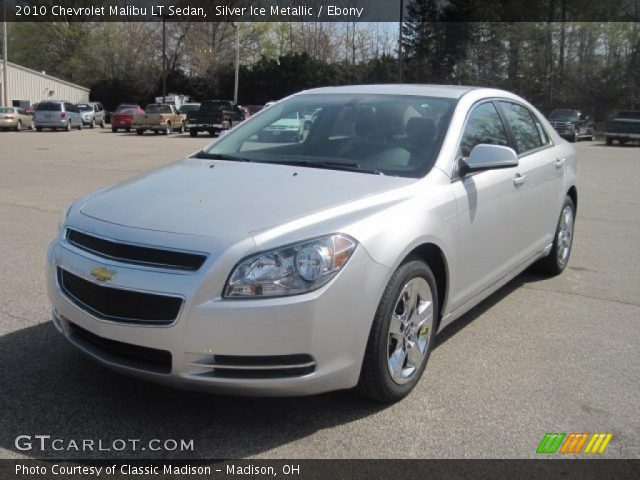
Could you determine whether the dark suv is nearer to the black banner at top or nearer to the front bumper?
the black banner at top

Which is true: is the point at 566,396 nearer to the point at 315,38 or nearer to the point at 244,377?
the point at 244,377

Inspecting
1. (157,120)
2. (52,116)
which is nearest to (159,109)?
(157,120)

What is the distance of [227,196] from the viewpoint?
11.6 feet

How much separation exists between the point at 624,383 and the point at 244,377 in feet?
7.64

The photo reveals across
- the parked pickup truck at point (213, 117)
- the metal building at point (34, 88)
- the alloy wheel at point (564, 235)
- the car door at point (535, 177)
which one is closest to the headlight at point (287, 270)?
the car door at point (535, 177)

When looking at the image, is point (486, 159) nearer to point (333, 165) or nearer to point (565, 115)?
point (333, 165)

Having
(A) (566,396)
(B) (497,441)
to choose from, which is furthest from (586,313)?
(B) (497,441)

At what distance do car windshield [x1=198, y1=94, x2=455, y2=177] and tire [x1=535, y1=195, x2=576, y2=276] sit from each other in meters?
2.23

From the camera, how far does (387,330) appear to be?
335cm

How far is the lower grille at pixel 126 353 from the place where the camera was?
121 inches

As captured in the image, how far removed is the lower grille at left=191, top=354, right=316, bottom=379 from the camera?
2.99 m

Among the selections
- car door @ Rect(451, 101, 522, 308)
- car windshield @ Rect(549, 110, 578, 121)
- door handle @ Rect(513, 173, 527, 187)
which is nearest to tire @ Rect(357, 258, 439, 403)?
car door @ Rect(451, 101, 522, 308)

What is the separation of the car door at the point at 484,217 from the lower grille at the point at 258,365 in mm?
1358

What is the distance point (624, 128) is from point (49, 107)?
3080cm
